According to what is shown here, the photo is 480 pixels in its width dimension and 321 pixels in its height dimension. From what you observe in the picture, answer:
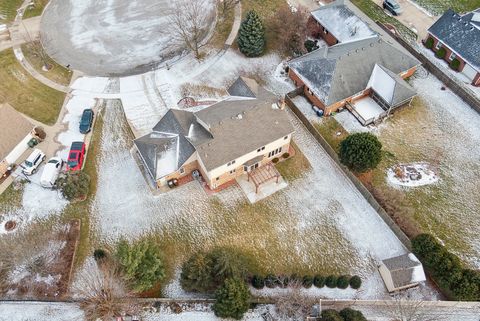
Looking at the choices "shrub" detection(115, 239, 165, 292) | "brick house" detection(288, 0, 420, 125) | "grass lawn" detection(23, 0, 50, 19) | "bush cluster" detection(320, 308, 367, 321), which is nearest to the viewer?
"bush cluster" detection(320, 308, 367, 321)

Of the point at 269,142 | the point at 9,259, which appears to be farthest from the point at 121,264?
the point at 269,142

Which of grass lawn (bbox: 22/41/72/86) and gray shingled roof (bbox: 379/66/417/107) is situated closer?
gray shingled roof (bbox: 379/66/417/107)

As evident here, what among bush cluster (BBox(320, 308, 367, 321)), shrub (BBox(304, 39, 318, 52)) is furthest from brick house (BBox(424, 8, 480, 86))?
bush cluster (BBox(320, 308, 367, 321))

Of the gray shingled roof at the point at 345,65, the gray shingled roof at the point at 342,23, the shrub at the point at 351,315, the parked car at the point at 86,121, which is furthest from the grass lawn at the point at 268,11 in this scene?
the shrub at the point at 351,315

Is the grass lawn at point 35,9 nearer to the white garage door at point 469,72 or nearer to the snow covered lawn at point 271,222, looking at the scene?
the snow covered lawn at point 271,222

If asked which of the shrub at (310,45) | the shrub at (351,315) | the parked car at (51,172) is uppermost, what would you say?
the shrub at (310,45)

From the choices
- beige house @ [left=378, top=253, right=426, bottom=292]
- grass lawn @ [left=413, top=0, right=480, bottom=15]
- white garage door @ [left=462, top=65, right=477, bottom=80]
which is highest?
grass lawn @ [left=413, top=0, right=480, bottom=15]

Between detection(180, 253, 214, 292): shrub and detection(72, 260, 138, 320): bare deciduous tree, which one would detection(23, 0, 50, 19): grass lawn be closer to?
detection(72, 260, 138, 320): bare deciduous tree
